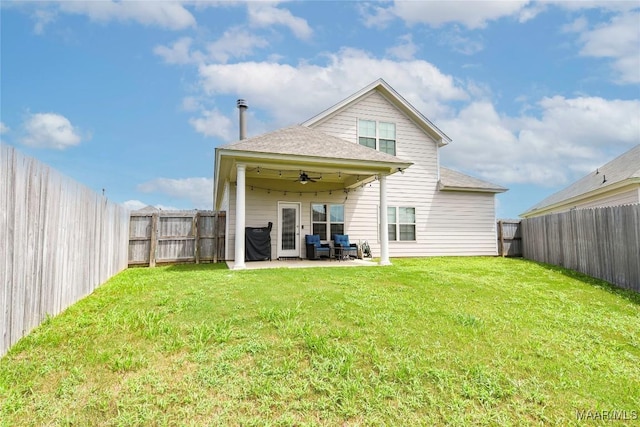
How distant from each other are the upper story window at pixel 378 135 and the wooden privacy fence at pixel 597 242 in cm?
615

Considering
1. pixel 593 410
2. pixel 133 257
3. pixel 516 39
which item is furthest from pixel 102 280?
pixel 516 39

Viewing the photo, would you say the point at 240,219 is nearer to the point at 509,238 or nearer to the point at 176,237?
the point at 176,237

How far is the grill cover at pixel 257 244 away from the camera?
35.3 feet

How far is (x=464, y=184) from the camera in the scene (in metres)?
13.5

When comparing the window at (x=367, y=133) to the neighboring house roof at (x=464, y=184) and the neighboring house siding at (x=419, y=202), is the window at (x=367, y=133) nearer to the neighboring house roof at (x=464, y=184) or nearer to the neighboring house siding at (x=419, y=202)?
the neighboring house siding at (x=419, y=202)

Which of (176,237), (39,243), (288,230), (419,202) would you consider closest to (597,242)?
(419,202)

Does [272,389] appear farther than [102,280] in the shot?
No

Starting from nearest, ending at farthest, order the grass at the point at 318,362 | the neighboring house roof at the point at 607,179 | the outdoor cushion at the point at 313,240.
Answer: the grass at the point at 318,362, the outdoor cushion at the point at 313,240, the neighboring house roof at the point at 607,179

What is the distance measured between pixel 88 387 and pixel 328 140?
29.5 ft

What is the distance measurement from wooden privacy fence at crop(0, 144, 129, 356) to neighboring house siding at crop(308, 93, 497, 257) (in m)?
8.68

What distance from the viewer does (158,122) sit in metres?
11.0

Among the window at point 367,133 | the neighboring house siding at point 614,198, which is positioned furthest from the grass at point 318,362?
the neighboring house siding at point 614,198

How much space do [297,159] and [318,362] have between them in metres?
6.43

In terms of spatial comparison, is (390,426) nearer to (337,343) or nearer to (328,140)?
(337,343)
